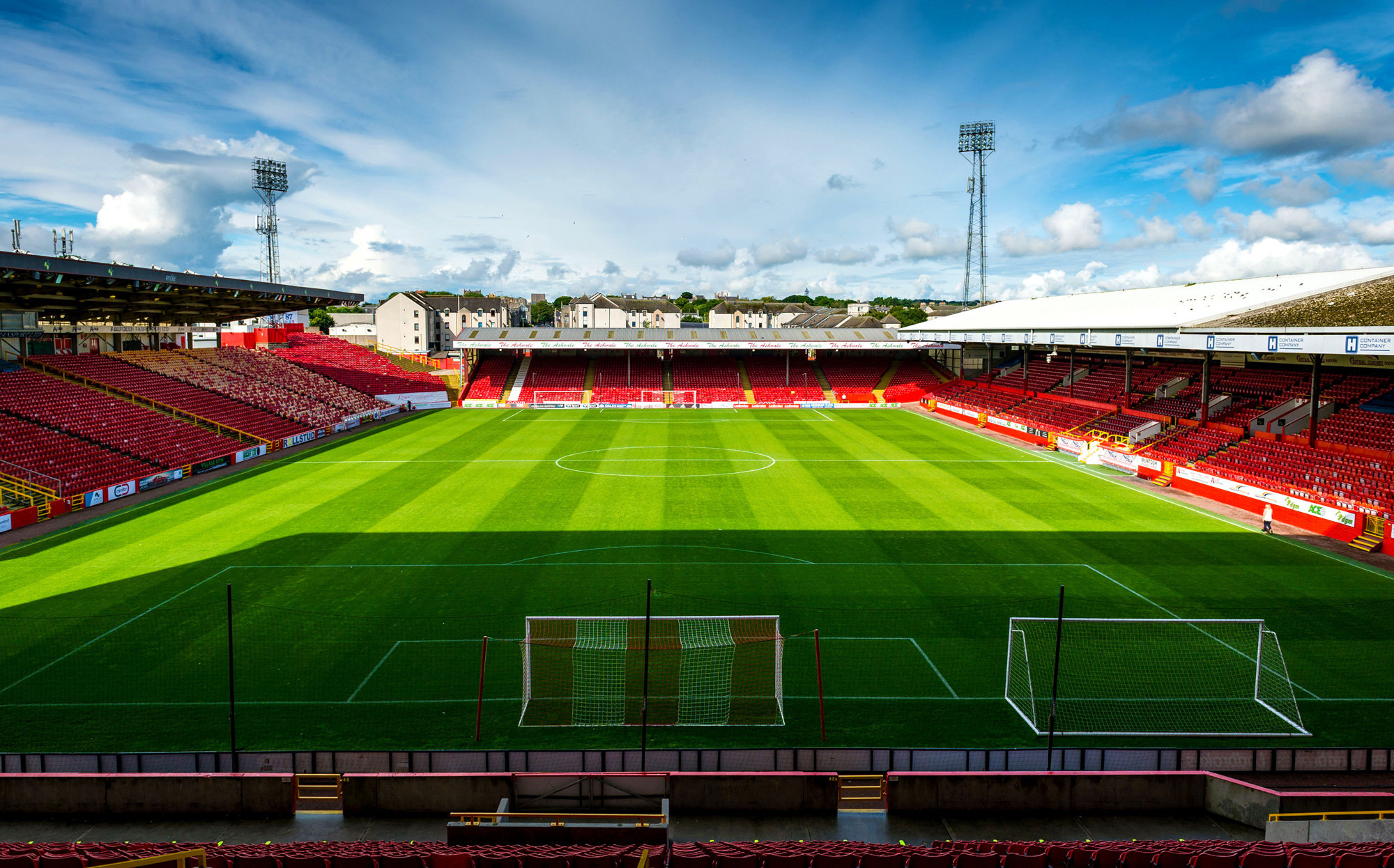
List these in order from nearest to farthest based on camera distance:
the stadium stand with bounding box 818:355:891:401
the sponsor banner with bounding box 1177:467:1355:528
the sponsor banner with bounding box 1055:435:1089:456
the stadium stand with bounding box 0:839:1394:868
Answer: the stadium stand with bounding box 0:839:1394:868
the sponsor banner with bounding box 1177:467:1355:528
the sponsor banner with bounding box 1055:435:1089:456
the stadium stand with bounding box 818:355:891:401

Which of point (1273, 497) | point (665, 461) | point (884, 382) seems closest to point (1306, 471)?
point (1273, 497)

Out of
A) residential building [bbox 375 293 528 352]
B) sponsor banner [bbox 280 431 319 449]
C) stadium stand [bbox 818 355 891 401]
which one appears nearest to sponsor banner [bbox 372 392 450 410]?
sponsor banner [bbox 280 431 319 449]

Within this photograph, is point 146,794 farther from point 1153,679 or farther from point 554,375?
point 554,375

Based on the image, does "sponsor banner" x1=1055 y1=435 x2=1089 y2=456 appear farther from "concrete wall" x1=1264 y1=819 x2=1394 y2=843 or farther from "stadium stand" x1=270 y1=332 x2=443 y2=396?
"stadium stand" x1=270 y1=332 x2=443 y2=396

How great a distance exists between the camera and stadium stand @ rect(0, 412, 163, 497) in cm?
2778

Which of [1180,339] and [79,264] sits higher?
[79,264]

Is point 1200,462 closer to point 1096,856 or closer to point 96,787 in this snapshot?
point 1096,856

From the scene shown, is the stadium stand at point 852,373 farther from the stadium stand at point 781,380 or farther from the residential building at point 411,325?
the residential building at point 411,325

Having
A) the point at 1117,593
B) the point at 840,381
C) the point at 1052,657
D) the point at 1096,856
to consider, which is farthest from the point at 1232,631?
the point at 840,381

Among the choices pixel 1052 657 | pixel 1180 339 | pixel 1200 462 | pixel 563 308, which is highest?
pixel 563 308

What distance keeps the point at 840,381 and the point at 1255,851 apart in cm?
5999

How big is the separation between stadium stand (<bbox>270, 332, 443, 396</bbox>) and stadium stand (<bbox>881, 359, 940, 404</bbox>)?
38.4 meters

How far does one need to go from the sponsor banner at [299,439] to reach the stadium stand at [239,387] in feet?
4.22

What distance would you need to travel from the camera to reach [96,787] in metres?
9.89
